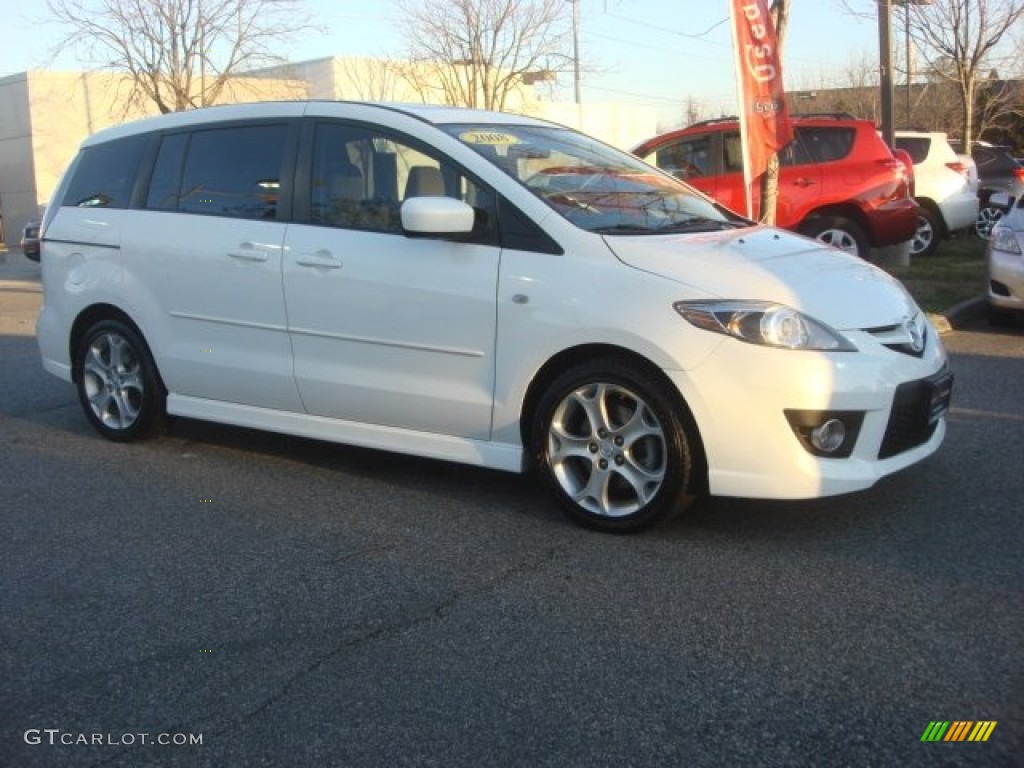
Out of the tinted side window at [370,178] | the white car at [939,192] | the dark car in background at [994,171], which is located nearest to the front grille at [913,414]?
the tinted side window at [370,178]

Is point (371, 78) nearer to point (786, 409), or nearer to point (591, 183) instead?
point (591, 183)

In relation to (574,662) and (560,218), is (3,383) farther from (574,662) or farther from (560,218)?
(574,662)

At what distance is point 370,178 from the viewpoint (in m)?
4.98

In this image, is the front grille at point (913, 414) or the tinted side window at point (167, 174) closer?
the front grille at point (913, 414)

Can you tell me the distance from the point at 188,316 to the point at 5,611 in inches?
82.2

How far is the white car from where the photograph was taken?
46.3 feet

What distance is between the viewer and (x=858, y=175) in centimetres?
1146

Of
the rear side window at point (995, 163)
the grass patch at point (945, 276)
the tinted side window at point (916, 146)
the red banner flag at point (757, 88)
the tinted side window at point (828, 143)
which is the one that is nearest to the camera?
the red banner flag at point (757, 88)

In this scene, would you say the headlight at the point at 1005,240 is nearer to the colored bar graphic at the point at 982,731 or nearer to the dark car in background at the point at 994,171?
the colored bar graphic at the point at 982,731

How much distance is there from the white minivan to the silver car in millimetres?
4446

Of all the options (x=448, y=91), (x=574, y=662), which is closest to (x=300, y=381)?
(x=574, y=662)

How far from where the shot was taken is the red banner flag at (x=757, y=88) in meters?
8.82

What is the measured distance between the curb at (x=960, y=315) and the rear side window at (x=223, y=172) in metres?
6.09

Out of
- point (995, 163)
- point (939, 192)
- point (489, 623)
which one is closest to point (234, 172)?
point (489, 623)
